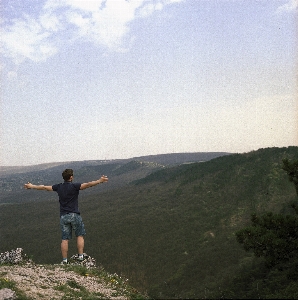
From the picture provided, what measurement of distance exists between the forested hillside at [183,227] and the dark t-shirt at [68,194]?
1188 centimetres

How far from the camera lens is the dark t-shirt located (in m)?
8.73

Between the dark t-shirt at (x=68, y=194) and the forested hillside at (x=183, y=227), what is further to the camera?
the forested hillside at (x=183, y=227)

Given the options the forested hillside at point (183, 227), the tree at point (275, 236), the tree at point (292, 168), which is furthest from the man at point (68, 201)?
the forested hillside at point (183, 227)

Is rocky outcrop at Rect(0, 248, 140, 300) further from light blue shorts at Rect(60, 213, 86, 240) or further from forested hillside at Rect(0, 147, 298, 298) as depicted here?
forested hillside at Rect(0, 147, 298, 298)

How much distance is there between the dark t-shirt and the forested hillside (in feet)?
39.0

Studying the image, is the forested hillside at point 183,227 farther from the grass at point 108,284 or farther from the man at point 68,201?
the man at point 68,201

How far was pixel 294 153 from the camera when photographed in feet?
150

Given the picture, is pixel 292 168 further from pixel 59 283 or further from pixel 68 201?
pixel 59 283

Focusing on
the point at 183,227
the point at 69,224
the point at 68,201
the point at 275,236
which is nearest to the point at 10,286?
the point at 69,224

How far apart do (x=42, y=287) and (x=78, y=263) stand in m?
2.91

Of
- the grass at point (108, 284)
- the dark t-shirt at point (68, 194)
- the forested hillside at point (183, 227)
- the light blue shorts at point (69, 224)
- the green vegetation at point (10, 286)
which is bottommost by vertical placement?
the forested hillside at point (183, 227)

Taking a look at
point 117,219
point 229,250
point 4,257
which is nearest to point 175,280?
point 229,250

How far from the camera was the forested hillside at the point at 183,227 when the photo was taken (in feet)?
73.5

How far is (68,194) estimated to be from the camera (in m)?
8.76
